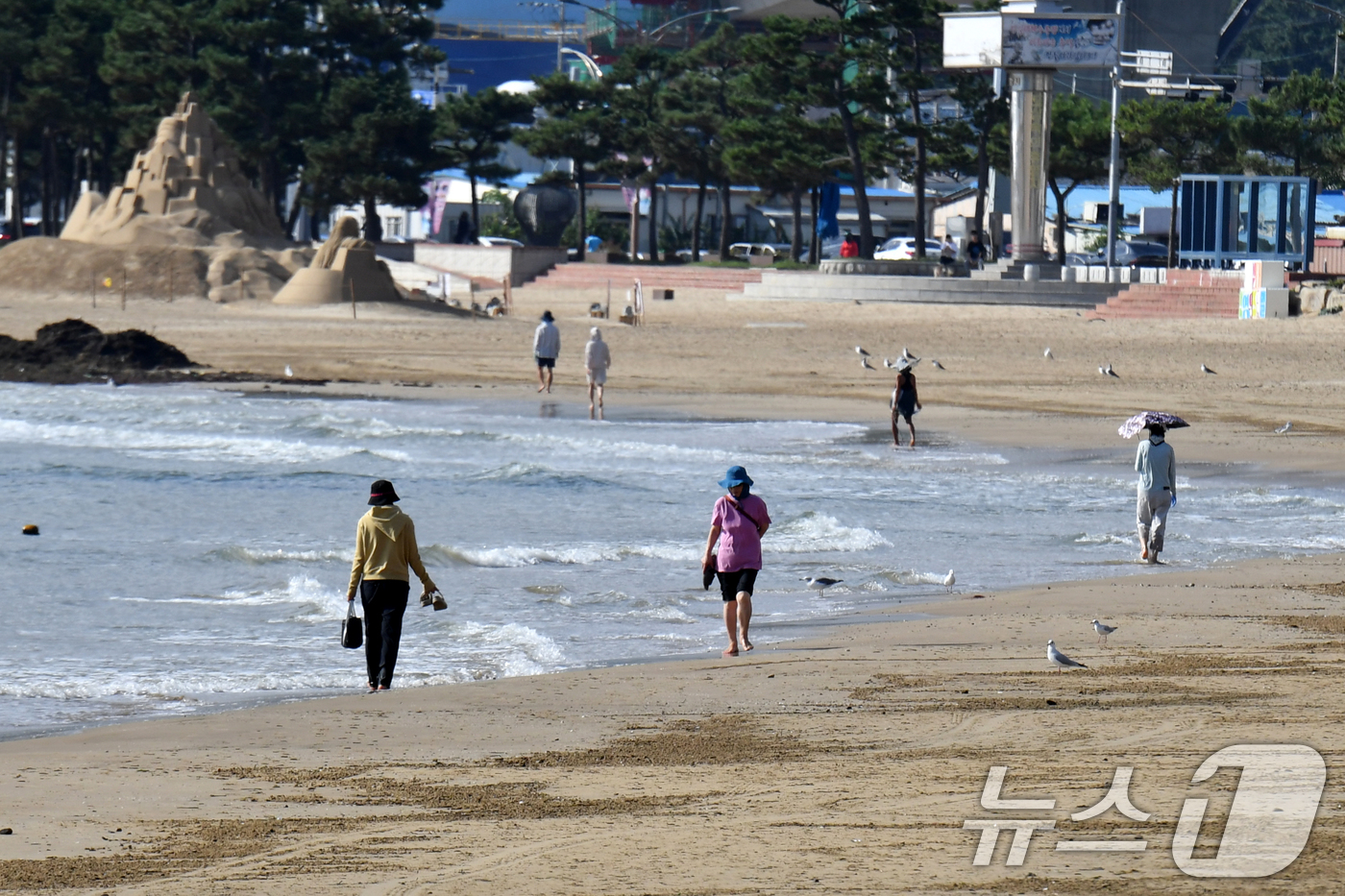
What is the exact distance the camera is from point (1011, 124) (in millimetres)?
48188

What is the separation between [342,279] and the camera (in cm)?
4622

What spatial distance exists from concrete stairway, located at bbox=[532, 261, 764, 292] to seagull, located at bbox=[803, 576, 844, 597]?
3726 centimetres

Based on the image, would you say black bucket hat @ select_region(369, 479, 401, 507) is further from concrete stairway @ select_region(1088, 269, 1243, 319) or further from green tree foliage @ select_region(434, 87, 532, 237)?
green tree foliage @ select_region(434, 87, 532, 237)

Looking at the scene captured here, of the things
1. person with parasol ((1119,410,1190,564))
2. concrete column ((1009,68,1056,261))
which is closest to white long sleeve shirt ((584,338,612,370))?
person with parasol ((1119,410,1190,564))

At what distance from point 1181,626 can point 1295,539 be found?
17.5 feet

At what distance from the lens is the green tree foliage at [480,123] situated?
201 ft

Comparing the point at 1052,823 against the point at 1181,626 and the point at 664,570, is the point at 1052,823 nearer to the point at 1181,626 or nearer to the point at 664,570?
the point at 1181,626

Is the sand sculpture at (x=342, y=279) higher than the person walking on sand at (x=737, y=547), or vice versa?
the sand sculpture at (x=342, y=279)

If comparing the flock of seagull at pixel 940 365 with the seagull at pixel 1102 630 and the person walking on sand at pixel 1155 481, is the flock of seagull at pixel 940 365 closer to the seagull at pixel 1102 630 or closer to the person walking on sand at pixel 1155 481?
the person walking on sand at pixel 1155 481

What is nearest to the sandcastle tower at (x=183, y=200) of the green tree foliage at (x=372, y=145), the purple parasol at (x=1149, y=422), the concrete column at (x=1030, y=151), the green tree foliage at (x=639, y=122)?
the green tree foliage at (x=372, y=145)

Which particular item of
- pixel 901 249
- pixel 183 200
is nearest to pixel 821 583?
pixel 183 200

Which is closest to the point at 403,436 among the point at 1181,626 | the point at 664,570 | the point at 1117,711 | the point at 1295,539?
the point at 664,570

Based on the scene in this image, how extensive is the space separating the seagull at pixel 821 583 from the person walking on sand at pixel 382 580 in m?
4.21

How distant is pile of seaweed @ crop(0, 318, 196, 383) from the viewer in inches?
1297
